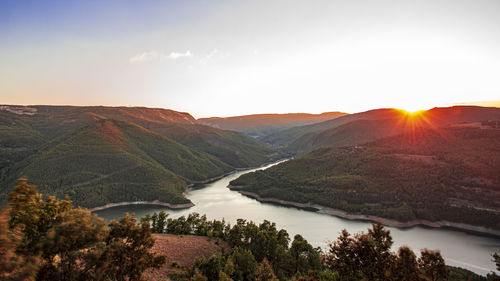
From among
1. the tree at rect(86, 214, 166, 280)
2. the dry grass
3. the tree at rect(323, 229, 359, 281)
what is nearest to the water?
the dry grass

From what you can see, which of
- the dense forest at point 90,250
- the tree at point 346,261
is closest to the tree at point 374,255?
the dense forest at point 90,250

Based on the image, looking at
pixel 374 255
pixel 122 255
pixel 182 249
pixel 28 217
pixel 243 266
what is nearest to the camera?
pixel 28 217

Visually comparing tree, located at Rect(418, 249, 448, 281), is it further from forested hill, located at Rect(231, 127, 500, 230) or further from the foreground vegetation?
forested hill, located at Rect(231, 127, 500, 230)

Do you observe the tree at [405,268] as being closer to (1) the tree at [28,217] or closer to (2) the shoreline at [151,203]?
(1) the tree at [28,217]

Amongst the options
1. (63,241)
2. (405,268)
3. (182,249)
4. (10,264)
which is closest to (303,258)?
(182,249)

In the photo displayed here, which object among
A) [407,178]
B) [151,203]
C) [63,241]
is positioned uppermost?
[63,241]

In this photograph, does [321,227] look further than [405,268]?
Yes

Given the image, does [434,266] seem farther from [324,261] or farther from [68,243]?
[68,243]
